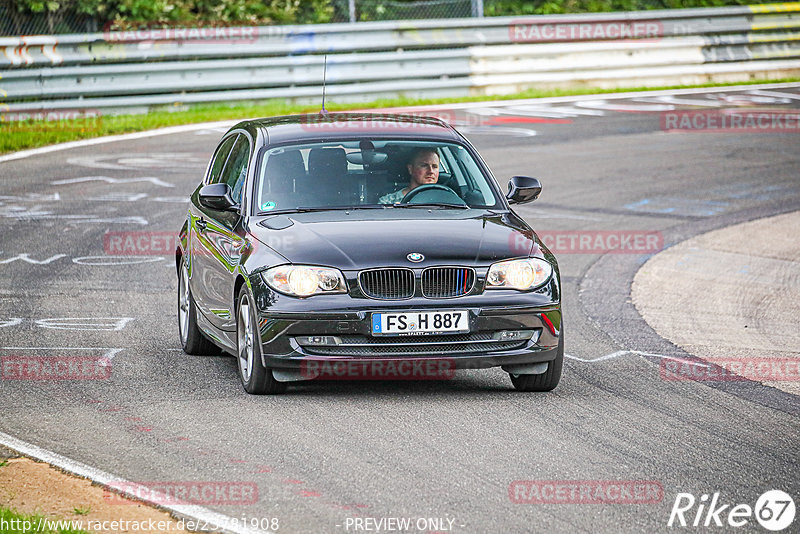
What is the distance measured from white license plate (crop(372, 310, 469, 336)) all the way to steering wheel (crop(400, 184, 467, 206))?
1340mm

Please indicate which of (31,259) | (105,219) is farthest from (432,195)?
(105,219)

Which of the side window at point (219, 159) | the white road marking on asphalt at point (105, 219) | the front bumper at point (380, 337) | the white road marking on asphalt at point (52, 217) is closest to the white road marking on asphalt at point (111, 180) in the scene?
the white road marking on asphalt at point (52, 217)

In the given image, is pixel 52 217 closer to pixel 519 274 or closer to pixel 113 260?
pixel 113 260

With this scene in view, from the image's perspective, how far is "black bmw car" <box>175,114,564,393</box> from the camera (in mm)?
7574

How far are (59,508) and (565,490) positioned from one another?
7.10ft

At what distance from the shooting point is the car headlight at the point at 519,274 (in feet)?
25.4

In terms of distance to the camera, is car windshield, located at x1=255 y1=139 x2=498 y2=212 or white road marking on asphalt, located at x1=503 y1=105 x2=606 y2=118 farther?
white road marking on asphalt, located at x1=503 y1=105 x2=606 y2=118

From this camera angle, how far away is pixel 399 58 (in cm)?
2575

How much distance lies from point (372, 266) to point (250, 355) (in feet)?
3.16

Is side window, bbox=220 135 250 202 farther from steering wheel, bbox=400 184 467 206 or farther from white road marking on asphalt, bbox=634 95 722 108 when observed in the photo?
white road marking on asphalt, bbox=634 95 722 108

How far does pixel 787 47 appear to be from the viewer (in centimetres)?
3103

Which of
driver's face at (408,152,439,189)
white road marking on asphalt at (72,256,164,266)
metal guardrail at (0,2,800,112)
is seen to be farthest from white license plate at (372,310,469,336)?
metal guardrail at (0,2,800,112)

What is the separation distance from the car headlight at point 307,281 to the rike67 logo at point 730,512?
8.32 feet

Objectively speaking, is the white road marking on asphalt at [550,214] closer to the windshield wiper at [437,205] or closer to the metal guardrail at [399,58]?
the windshield wiper at [437,205]
